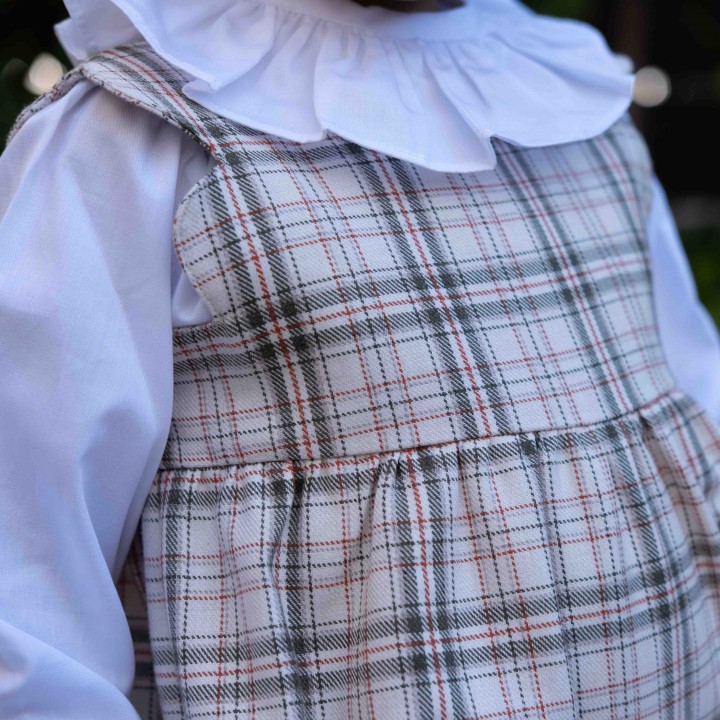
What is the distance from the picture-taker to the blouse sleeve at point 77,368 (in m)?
0.67

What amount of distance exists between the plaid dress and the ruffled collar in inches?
1.2

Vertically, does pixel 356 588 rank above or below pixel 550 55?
below

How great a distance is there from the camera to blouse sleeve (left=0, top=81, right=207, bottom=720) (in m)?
0.67

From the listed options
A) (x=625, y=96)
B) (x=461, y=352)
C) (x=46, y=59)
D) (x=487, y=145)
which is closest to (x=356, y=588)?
(x=461, y=352)

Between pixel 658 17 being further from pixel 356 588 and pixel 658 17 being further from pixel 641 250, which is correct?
pixel 356 588

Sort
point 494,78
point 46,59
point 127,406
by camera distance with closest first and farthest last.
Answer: point 127,406
point 494,78
point 46,59

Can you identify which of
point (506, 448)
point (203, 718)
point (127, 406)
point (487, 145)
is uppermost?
point (487, 145)

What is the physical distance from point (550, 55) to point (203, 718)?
70 cm

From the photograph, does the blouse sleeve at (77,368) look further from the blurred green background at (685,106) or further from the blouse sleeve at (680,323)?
the blurred green background at (685,106)

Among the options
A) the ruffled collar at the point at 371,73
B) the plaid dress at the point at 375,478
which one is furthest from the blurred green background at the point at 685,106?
the plaid dress at the point at 375,478

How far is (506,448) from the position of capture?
0.74m

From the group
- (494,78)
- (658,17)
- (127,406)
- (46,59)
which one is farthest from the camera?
(658,17)

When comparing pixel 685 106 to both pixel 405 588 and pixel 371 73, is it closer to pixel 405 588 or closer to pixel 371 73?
pixel 371 73

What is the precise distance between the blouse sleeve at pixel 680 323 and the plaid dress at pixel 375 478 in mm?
280
